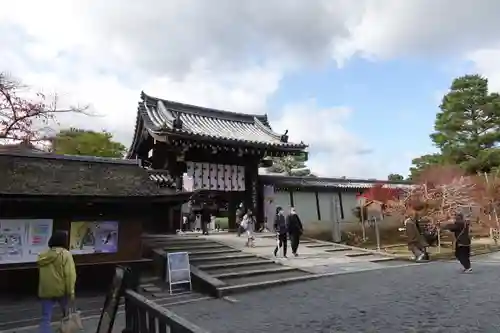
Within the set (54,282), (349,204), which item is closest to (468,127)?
(349,204)

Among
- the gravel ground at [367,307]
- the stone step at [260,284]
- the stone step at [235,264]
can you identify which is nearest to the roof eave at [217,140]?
the stone step at [235,264]

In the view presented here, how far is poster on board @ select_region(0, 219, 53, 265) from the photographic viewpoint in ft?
32.9

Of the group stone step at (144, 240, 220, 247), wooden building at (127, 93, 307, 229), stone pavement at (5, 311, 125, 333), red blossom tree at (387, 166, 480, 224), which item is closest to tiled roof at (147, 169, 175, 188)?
wooden building at (127, 93, 307, 229)

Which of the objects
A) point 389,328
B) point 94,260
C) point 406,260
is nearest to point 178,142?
point 94,260

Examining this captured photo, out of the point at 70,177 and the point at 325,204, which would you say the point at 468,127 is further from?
the point at 70,177

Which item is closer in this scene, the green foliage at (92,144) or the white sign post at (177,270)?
the white sign post at (177,270)

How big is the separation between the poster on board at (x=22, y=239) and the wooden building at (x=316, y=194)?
48.7 ft

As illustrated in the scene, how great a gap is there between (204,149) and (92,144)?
1684 centimetres

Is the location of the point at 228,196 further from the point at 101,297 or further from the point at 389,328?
the point at 389,328

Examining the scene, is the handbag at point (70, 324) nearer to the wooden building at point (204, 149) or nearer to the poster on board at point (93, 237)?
the poster on board at point (93, 237)

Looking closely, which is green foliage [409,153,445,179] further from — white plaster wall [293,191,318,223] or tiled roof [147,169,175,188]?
tiled roof [147,169,175,188]

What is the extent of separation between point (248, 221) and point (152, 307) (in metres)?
13.3

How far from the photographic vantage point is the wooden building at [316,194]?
966 inches

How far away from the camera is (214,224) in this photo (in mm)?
33344
